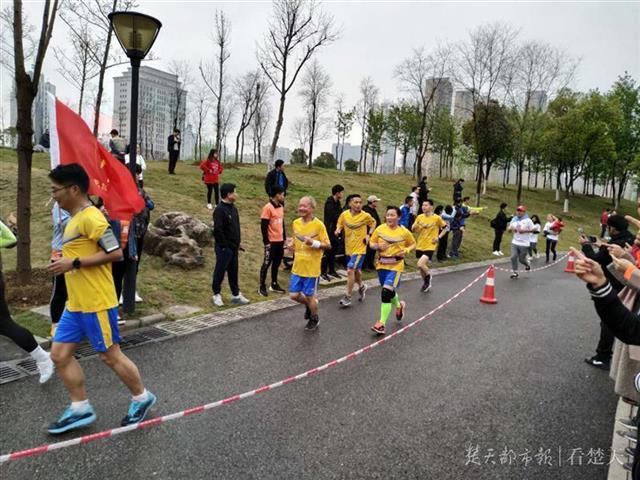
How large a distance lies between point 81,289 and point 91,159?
79.1 inches

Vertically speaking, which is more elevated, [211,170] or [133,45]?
[133,45]

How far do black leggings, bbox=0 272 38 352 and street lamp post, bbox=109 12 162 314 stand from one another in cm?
233

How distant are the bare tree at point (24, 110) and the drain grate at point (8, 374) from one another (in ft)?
9.11

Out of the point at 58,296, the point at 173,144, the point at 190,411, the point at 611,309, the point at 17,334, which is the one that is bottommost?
the point at 190,411

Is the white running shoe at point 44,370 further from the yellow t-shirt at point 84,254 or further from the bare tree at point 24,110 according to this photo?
the bare tree at point 24,110

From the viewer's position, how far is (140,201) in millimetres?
5047

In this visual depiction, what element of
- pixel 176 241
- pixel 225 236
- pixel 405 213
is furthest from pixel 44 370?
pixel 405 213

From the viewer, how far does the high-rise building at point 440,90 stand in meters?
38.1

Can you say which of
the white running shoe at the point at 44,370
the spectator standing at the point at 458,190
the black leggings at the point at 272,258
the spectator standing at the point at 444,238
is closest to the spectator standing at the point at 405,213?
the spectator standing at the point at 444,238

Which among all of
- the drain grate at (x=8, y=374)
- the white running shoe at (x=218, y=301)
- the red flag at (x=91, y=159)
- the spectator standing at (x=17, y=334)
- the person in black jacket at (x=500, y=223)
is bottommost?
the drain grate at (x=8, y=374)

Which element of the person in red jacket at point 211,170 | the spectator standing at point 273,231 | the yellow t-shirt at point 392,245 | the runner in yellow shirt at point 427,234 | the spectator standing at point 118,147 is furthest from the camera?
the person in red jacket at point 211,170

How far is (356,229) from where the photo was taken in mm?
8594

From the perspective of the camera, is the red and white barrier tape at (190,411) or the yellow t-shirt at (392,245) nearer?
the red and white barrier tape at (190,411)

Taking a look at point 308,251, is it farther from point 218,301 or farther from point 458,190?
point 458,190
